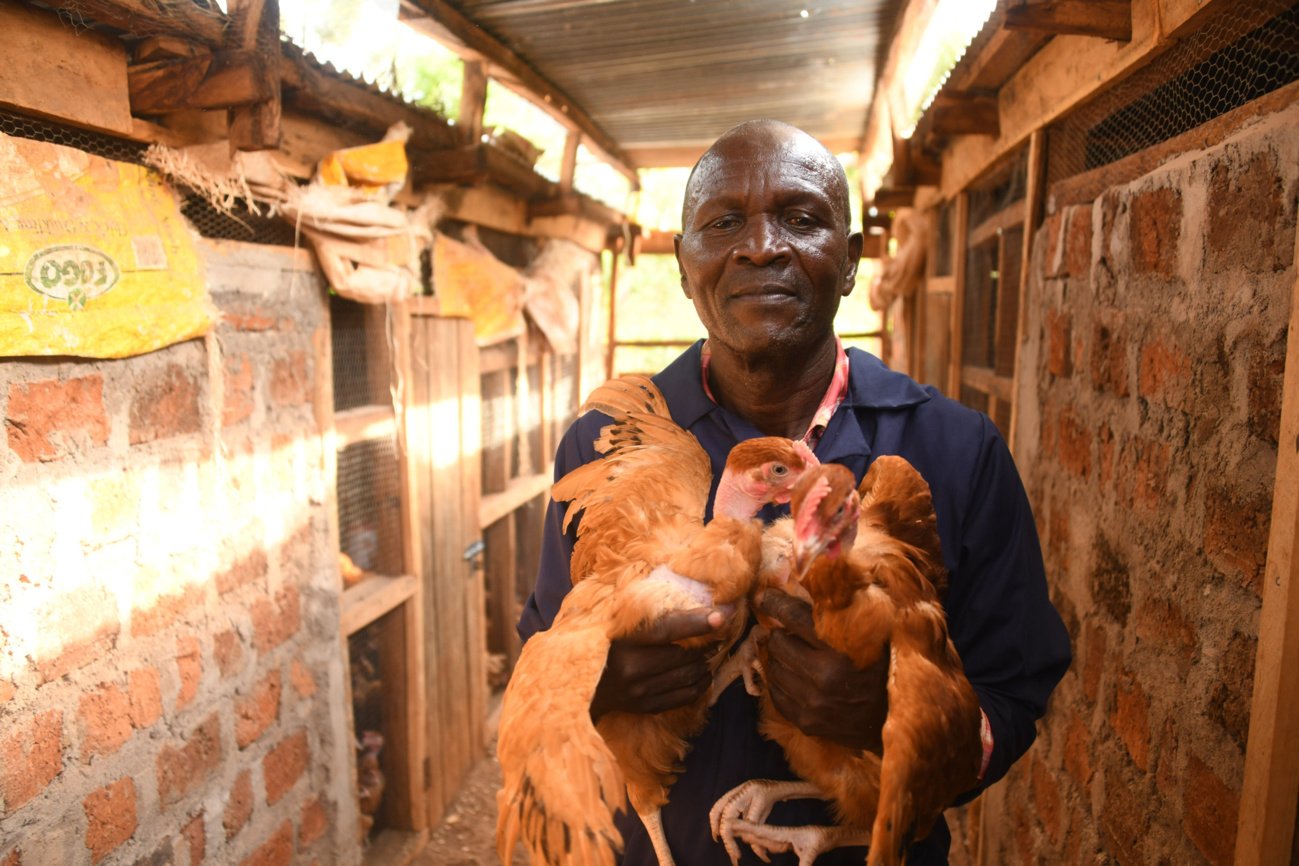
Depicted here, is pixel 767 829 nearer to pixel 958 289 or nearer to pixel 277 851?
pixel 277 851

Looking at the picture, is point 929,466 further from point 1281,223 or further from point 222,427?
point 222,427

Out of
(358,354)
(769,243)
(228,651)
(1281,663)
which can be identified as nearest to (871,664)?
(1281,663)

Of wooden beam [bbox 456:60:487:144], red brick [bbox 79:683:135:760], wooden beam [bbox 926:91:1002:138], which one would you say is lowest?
red brick [bbox 79:683:135:760]

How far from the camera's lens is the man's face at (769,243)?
1577mm

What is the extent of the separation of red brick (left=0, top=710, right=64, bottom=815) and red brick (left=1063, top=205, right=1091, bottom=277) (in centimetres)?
293

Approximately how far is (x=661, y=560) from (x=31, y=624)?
163cm

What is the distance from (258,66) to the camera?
6.70 feet

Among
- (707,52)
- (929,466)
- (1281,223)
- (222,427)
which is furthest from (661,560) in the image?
(707,52)

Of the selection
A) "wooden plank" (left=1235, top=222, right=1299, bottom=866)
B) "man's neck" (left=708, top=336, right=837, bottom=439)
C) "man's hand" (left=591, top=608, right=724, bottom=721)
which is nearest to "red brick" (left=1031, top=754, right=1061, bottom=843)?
"wooden plank" (left=1235, top=222, right=1299, bottom=866)

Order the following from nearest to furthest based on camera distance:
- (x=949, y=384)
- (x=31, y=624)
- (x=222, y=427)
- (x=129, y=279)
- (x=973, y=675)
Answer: (x=973, y=675) < (x=31, y=624) < (x=129, y=279) < (x=222, y=427) < (x=949, y=384)

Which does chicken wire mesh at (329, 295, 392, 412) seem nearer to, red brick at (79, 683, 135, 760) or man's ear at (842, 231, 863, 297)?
red brick at (79, 683, 135, 760)

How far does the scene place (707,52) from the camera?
4367 millimetres

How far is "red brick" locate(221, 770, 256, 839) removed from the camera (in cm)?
262

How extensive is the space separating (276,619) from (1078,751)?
2.70 metres
